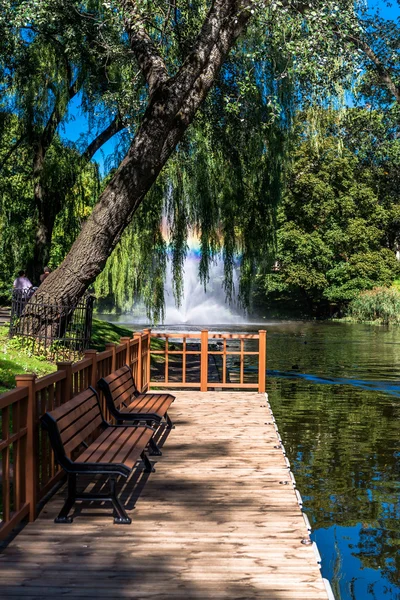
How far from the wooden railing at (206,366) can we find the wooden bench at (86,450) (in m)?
5.63

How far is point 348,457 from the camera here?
11.4 meters

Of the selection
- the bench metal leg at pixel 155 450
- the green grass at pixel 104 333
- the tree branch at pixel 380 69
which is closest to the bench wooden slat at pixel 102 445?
the bench metal leg at pixel 155 450

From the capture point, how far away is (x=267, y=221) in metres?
21.4

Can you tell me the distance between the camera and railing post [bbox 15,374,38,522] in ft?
18.6

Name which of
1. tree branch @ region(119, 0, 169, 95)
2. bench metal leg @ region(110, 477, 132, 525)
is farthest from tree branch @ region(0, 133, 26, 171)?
bench metal leg @ region(110, 477, 132, 525)

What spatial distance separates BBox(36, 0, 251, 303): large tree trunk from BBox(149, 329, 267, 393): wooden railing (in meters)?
2.42

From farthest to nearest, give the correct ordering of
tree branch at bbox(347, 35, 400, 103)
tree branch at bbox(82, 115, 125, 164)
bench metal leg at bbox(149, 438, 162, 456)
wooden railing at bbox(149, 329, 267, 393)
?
tree branch at bbox(82, 115, 125, 164)
tree branch at bbox(347, 35, 400, 103)
wooden railing at bbox(149, 329, 267, 393)
bench metal leg at bbox(149, 438, 162, 456)

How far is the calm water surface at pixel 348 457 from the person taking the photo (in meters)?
6.91

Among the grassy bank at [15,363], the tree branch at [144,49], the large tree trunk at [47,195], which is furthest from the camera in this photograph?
the large tree trunk at [47,195]

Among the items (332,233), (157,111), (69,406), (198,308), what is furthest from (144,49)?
(332,233)

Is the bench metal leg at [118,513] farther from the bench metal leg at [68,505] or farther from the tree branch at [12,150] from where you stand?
the tree branch at [12,150]

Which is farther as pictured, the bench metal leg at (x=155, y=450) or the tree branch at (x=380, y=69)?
the tree branch at (x=380, y=69)

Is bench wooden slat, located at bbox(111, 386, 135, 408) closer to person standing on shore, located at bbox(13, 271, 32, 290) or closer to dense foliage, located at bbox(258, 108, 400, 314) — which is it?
person standing on shore, located at bbox(13, 271, 32, 290)

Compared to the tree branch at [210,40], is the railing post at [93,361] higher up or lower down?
lower down
